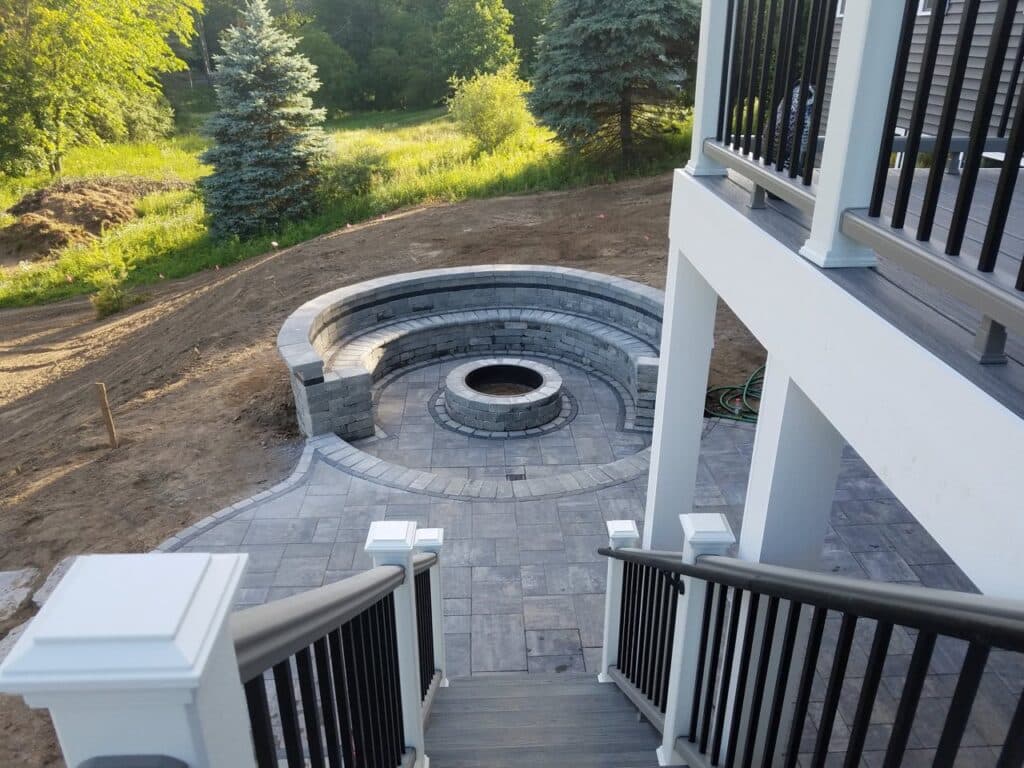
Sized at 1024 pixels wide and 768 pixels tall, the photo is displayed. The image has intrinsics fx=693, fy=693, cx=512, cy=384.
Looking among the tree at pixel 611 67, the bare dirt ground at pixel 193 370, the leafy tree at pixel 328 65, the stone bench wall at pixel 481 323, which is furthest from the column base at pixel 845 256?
the leafy tree at pixel 328 65

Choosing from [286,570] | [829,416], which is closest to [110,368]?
[286,570]

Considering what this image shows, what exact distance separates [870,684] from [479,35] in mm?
40662

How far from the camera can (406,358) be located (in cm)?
962

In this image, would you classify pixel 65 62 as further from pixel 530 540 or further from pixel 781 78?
pixel 781 78

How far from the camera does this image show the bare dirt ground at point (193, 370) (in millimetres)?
6395

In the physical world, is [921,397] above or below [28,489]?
above

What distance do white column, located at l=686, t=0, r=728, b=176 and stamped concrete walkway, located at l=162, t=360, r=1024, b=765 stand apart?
3.07 meters

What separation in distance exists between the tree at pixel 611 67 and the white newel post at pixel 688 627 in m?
16.8

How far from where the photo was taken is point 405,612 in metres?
2.86

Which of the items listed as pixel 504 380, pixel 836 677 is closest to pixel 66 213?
pixel 504 380

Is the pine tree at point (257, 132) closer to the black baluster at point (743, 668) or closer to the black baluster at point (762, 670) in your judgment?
the black baluster at point (743, 668)

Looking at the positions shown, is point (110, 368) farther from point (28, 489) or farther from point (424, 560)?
point (424, 560)

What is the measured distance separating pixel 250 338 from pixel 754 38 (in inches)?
361

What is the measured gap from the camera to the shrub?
2148 cm
